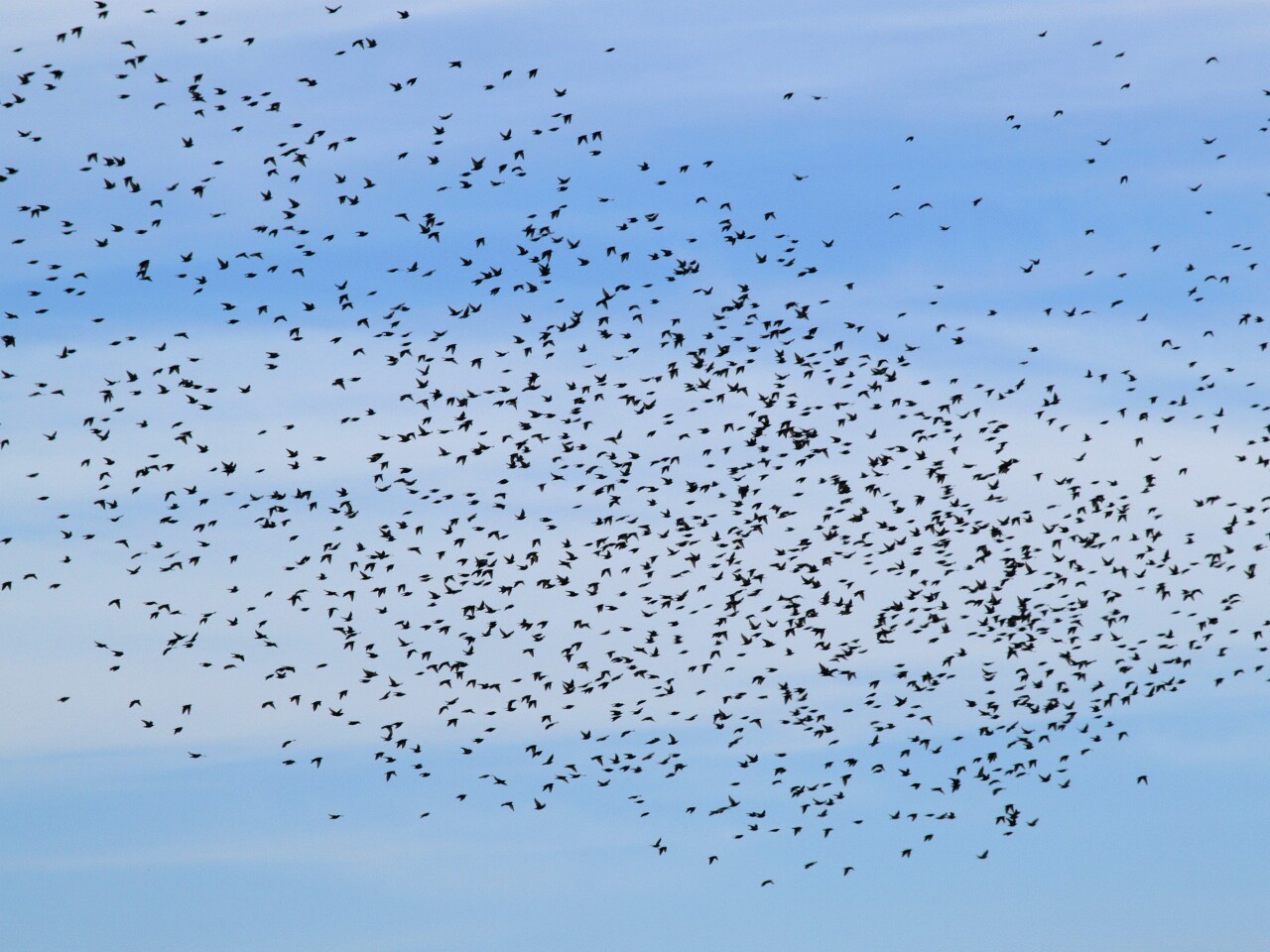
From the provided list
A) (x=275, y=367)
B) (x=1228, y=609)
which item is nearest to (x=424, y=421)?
(x=275, y=367)

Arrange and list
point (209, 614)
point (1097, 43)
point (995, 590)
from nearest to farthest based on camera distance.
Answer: point (1097, 43) < point (209, 614) < point (995, 590)

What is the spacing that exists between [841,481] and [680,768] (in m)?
9.36

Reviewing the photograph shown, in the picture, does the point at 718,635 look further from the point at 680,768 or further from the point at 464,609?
the point at 464,609

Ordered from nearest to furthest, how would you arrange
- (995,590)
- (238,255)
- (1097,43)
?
(1097,43)
(238,255)
(995,590)

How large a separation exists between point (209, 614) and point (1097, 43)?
82.7ft

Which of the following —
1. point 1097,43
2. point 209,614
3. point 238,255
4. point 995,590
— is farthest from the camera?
point 995,590

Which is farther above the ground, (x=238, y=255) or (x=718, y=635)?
(x=238, y=255)

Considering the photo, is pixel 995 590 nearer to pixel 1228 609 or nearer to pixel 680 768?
pixel 1228 609

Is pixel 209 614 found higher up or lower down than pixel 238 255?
lower down

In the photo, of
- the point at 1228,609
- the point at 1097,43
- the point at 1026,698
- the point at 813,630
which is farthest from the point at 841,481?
the point at 1097,43

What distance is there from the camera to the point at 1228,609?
4819 centimetres

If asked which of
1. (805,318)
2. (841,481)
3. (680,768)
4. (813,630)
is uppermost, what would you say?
(805,318)

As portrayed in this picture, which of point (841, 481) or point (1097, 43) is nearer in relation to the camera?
point (1097, 43)

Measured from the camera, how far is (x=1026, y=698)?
48.7 m
